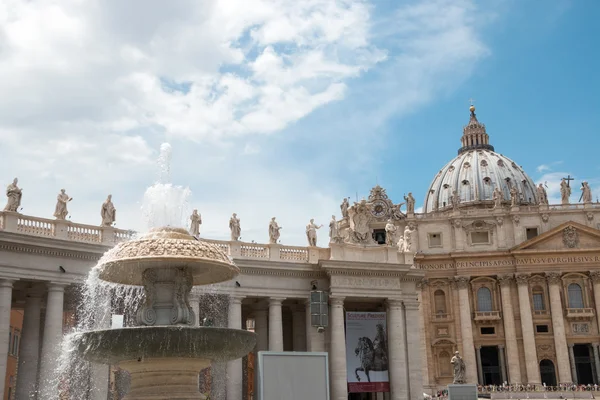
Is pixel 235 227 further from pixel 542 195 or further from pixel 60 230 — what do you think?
pixel 542 195

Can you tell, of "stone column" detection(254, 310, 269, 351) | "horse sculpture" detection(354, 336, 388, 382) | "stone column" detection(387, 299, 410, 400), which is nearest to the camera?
"stone column" detection(387, 299, 410, 400)

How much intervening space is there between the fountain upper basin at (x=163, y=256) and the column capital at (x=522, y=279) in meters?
68.1

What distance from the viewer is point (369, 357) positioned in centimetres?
4034

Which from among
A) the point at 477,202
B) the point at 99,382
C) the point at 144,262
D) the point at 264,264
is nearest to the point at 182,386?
the point at 144,262

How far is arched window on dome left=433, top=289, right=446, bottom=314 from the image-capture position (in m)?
85.2

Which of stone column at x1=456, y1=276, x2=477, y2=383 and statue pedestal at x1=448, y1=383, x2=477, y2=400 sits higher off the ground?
stone column at x1=456, y1=276, x2=477, y2=383

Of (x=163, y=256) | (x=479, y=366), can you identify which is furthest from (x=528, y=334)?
(x=163, y=256)

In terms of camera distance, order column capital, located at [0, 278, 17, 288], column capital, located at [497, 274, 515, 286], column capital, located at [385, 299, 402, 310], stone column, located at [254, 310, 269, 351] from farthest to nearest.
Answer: column capital, located at [497, 274, 515, 286] → stone column, located at [254, 310, 269, 351] → column capital, located at [385, 299, 402, 310] → column capital, located at [0, 278, 17, 288]

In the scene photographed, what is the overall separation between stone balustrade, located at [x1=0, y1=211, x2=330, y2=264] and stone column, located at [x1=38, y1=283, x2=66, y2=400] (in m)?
2.66

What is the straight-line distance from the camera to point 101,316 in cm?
3372

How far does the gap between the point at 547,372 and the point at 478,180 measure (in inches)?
2067

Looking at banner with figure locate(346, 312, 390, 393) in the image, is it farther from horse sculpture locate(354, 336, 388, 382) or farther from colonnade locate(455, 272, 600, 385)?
colonnade locate(455, 272, 600, 385)

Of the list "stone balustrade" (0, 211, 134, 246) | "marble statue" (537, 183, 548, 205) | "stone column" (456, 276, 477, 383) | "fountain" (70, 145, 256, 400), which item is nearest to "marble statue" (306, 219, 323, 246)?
"stone balustrade" (0, 211, 134, 246)

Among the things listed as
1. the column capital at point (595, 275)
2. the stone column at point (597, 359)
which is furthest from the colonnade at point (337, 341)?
the stone column at point (597, 359)
